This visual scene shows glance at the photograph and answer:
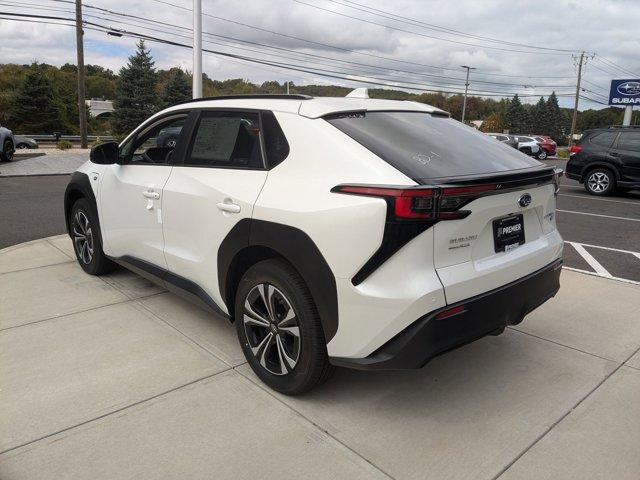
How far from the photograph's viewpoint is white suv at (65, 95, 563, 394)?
246cm

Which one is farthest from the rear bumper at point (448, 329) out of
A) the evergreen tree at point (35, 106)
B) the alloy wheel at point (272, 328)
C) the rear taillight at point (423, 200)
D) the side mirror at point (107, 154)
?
the evergreen tree at point (35, 106)

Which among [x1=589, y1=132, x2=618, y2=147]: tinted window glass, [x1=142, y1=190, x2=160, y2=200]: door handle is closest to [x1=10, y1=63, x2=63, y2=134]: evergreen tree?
[x1=589, y1=132, x2=618, y2=147]: tinted window glass

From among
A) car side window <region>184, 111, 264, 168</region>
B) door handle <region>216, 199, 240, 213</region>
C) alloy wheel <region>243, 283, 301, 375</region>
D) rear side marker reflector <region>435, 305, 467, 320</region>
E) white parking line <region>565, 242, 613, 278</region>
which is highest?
car side window <region>184, 111, 264, 168</region>

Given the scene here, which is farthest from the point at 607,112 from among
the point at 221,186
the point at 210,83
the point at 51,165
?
the point at 221,186

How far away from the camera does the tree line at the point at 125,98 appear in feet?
169

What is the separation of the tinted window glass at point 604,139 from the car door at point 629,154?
7.7 inches

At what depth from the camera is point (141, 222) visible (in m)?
4.07

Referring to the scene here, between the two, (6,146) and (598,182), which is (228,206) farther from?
(6,146)

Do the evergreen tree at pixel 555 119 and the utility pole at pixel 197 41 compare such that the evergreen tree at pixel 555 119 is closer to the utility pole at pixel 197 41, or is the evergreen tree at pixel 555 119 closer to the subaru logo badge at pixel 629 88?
the subaru logo badge at pixel 629 88

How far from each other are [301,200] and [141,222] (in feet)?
6.08

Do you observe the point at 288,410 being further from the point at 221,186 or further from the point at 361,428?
the point at 221,186

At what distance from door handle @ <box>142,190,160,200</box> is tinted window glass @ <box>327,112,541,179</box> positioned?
1.54 m

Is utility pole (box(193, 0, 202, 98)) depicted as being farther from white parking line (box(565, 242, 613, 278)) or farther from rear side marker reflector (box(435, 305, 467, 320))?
rear side marker reflector (box(435, 305, 467, 320))

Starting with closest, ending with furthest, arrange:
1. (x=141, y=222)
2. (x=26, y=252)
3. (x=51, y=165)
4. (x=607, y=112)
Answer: (x=141, y=222)
(x=26, y=252)
(x=51, y=165)
(x=607, y=112)
